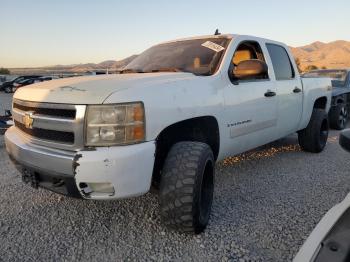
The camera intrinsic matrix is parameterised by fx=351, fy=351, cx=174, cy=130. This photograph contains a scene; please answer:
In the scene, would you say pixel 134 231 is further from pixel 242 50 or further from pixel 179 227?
pixel 242 50

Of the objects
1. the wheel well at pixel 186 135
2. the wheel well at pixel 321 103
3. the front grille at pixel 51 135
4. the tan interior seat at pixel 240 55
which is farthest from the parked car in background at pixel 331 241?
the wheel well at pixel 321 103

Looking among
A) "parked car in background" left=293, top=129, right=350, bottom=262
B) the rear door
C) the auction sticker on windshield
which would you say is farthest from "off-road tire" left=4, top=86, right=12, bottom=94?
"parked car in background" left=293, top=129, right=350, bottom=262

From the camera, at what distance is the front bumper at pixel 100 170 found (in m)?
2.39

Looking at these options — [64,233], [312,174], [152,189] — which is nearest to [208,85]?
[152,189]

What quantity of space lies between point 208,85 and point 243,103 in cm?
61

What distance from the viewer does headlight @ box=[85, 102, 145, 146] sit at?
244 centimetres

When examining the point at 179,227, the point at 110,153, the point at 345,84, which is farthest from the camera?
the point at 345,84

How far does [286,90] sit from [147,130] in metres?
2.69

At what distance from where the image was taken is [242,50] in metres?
4.28

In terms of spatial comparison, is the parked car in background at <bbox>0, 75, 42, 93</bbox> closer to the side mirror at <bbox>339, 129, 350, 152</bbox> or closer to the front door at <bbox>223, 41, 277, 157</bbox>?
the front door at <bbox>223, 41, 277, 157</bbox>

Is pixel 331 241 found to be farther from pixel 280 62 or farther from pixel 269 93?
pixel 280 62

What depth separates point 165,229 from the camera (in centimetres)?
297

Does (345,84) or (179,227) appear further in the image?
(345,84)

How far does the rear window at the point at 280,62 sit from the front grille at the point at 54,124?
2.91 metres
